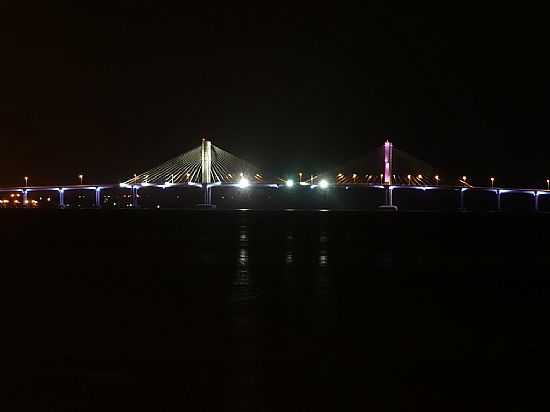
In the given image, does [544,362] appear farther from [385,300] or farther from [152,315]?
[152,315]

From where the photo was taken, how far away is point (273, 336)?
14.6 ft

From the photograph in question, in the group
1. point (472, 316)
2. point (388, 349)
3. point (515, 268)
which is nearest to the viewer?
point (388, 349)

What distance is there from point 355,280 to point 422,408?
14.7 feet

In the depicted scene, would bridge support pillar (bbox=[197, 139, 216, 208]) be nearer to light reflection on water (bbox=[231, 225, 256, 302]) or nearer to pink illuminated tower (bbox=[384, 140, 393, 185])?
pink illuminated tower (bbox=[384, 140, 393, 185])

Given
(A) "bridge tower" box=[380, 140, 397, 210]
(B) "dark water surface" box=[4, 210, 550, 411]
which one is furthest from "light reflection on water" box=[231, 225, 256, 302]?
(A) "bridge tower" box=[380, 140, 397, 210]

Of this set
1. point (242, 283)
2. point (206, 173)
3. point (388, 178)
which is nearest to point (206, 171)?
point (206, 173)

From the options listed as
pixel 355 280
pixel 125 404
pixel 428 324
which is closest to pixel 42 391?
pixel 125 404

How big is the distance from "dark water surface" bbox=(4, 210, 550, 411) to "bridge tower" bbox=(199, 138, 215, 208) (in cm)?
4577

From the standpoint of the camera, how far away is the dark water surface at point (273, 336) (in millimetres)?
3264

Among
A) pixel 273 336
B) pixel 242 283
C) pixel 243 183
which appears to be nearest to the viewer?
pixel 273 336

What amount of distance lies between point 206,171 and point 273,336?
177 ft

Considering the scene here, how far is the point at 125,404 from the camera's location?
10.2 ft

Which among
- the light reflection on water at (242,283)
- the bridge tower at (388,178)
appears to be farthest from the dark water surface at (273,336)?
the bridge tower at (388,178)

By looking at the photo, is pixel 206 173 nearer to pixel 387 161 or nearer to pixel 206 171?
pixel 206 171
